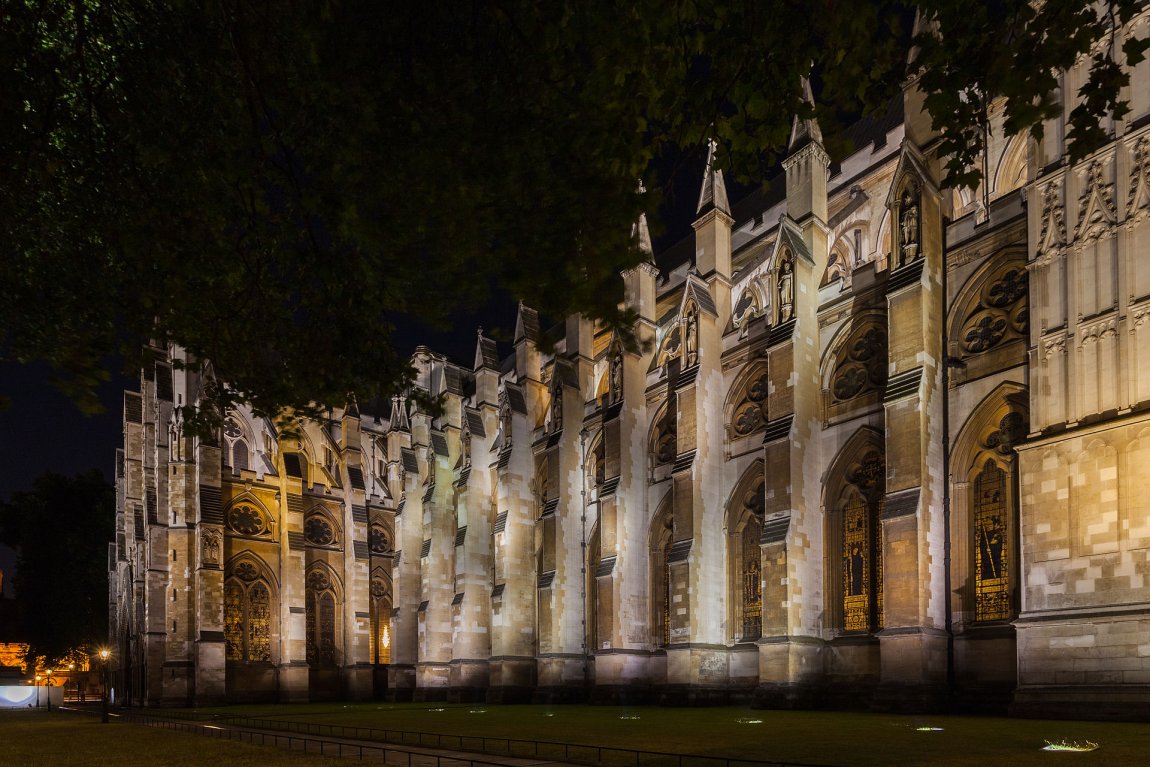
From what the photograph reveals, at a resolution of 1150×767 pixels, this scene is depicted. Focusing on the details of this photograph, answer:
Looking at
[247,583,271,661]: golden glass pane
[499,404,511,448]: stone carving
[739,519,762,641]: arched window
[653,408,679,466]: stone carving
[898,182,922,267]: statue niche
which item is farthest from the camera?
[247,583,271,661]: golden glass pane

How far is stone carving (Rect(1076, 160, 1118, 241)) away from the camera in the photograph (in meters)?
16.1

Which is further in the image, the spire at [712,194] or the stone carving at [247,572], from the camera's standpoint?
the stone carving at [247,572]

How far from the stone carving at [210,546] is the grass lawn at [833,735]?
17.8m

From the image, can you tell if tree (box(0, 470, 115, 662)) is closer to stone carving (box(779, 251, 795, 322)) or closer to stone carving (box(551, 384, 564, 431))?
stone carving (box(551, 384, 564, 431))

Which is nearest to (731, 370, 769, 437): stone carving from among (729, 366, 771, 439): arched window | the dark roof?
(729, 366, 771, 439): arched window

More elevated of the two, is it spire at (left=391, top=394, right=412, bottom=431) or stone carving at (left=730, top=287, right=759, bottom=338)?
stone carving at (left=730, top=287, right=759, bottom=338)

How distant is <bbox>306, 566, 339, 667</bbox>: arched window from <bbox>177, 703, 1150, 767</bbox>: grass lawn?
2145 cm

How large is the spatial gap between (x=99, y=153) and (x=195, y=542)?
3208cm

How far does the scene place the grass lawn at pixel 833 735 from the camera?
10.7m

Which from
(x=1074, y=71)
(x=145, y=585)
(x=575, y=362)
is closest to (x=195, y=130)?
(x=1074, y=71)

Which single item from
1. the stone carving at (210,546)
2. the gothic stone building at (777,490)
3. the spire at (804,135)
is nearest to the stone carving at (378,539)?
the gothic stone building at (777,490)

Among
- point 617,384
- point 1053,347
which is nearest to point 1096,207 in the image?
point 1053,347

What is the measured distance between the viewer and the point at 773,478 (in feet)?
72.5

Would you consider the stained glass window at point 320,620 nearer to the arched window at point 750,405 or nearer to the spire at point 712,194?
the arched window at point 750,405
